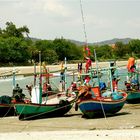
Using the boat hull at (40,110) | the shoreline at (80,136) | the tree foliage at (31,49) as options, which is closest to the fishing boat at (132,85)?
the boat hull at (40,110)

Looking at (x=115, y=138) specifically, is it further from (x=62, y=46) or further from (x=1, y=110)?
(x=62, y=46)

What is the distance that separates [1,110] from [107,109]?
5839mm

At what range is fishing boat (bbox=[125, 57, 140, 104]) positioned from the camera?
27344mm

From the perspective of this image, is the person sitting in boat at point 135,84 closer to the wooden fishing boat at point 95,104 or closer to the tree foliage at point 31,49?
the wooden fishing boat at point 95,104

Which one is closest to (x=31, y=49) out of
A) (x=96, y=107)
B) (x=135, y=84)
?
(x=135, y=84)

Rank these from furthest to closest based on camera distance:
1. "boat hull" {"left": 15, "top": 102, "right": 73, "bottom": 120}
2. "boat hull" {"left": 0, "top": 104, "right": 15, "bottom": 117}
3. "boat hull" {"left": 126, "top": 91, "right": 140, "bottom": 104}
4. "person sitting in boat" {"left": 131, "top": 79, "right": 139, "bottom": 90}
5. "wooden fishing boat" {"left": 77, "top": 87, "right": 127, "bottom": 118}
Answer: "person sitting in boat" {"left": 131, "top": 79, "right": 139, "bottom": 90} < "boat hull" {"left": 126, "top": 91, "right": 140, "bottom": 104} < "boat hull" {"left": 0, "top": 104, "right": 15, "bottom": 117} < "boat hull" {"left": 15, "top": 102, "right": 73, "bottom": 120} < "wooden fishing boat" {"left": 77, "top": 87, "right": 127, "bottom": 118}

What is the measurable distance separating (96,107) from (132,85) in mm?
8479

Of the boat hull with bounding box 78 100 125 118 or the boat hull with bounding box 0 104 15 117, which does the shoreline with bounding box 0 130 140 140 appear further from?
the boat hull with bounding box 0 104 15 117

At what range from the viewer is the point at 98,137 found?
13.2 meters

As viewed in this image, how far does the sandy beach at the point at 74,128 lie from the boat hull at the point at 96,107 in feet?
1.03

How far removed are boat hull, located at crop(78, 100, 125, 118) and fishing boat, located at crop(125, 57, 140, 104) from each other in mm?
6493

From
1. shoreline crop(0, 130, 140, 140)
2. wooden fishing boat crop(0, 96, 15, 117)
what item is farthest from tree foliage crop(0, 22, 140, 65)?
shoreline crop(0, 130, 140, 140)

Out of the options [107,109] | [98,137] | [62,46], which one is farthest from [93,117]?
[62,46]

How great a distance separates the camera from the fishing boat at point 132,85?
27344mm
